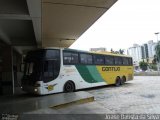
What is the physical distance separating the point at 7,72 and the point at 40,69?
3.94 metres

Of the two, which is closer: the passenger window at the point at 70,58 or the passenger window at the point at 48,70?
the passenger window at the point at 48,70

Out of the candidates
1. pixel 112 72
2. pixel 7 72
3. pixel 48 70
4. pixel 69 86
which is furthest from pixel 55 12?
pixel 112 72

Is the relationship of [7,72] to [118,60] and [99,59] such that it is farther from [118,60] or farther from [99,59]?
[118,60]

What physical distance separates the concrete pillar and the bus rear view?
6.93 feet

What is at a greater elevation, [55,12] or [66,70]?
[55,12]

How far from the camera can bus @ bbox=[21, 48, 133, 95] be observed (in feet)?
39.2

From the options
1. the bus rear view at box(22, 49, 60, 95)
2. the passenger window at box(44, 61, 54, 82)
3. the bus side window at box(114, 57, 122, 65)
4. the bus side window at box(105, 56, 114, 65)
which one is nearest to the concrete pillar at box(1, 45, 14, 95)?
the bus rear view at box(22, 49, 60, 95)

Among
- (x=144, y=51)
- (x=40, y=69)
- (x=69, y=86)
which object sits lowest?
(x=69, y=86)

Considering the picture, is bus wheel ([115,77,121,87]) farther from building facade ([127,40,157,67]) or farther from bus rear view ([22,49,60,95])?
building facade ([127,40,157,67])

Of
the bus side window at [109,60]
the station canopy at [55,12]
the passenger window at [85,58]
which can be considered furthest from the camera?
the bus side window at [109,60]

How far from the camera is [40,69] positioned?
39.0 ft

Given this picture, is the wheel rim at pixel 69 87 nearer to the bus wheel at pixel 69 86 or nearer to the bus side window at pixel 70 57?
the bus wheel at pixel 69 86

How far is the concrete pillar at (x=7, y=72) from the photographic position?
14.5 metres

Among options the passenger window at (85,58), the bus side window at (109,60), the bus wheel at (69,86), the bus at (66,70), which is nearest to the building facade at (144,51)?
the bus side window at (109,60)
